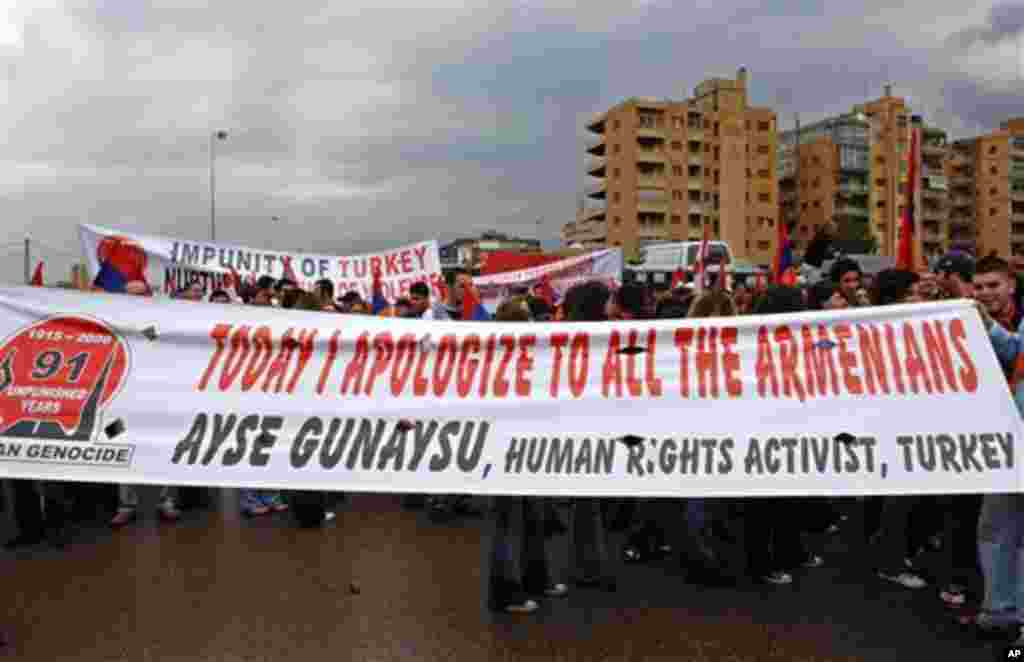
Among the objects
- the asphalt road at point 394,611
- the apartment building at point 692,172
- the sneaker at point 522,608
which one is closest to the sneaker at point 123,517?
the asphalt road at point 394,611

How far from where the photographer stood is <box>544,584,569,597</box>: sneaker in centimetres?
518

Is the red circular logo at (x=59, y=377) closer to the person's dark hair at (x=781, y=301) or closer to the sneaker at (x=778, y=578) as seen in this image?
the person's dark hair at (x=781, y=301)

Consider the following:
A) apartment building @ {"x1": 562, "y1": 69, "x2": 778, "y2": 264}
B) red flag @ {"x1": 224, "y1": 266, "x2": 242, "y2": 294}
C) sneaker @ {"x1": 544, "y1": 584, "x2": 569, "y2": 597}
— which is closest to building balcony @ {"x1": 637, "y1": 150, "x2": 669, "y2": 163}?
apartment building @ {"x1": 562, "y1": 69, "x2": 778, "y2": 264}

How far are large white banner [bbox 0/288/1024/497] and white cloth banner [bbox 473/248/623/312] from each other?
12543 mm

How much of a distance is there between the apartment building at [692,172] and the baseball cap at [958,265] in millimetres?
76565

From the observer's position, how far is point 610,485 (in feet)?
14.5

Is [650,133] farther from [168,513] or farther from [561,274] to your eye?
[168,513]

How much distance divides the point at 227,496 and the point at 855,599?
17.6 ft

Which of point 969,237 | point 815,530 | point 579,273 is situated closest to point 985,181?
point 969,237

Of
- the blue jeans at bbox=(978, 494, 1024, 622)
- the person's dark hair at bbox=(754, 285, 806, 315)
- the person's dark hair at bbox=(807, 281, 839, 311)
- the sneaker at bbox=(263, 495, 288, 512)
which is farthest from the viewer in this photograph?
the sneaker at bbox=(263, 495, 288, 512)

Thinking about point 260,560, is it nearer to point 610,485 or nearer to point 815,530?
point 610,485

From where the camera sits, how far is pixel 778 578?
5.41 metres

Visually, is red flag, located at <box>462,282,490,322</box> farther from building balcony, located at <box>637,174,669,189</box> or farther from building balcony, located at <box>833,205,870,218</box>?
building balcony, located at <box>833,205,870,218</box>

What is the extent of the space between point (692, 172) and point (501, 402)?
85.8 meters
